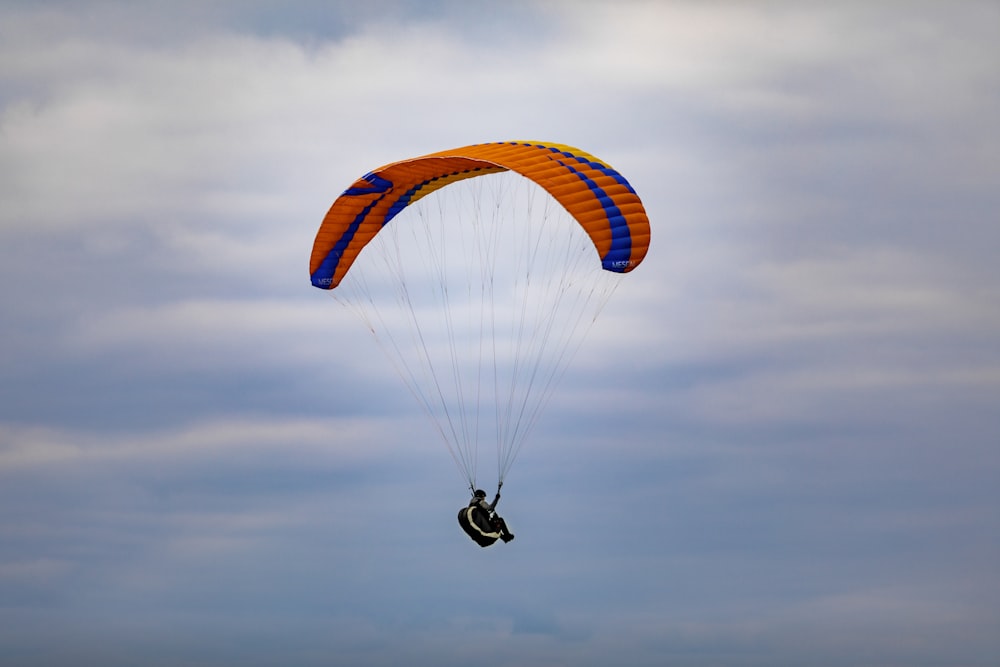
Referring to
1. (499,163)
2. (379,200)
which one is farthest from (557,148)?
(379,200)

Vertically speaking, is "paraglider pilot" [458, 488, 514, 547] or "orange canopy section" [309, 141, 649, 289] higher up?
"orange canopy section" [309, 141, 649, 289]

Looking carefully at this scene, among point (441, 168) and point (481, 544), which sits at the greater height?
point (441, 168)

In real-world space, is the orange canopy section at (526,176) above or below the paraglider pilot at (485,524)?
above

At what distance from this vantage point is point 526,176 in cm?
4144

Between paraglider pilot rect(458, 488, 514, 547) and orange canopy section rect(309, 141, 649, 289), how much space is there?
22.3 feet

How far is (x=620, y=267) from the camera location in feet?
138

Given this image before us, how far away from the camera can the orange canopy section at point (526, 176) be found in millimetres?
41875

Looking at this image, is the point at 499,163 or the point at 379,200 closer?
the point at 499,163

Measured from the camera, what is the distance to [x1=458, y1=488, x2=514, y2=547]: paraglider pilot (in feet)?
141

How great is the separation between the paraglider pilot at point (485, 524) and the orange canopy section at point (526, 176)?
22.3ft

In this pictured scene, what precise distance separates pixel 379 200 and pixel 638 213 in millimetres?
7731

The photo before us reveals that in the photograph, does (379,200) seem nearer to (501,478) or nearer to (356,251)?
(356,251)

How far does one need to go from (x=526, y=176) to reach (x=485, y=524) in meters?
8.80

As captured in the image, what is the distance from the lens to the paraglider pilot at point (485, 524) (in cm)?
4284
